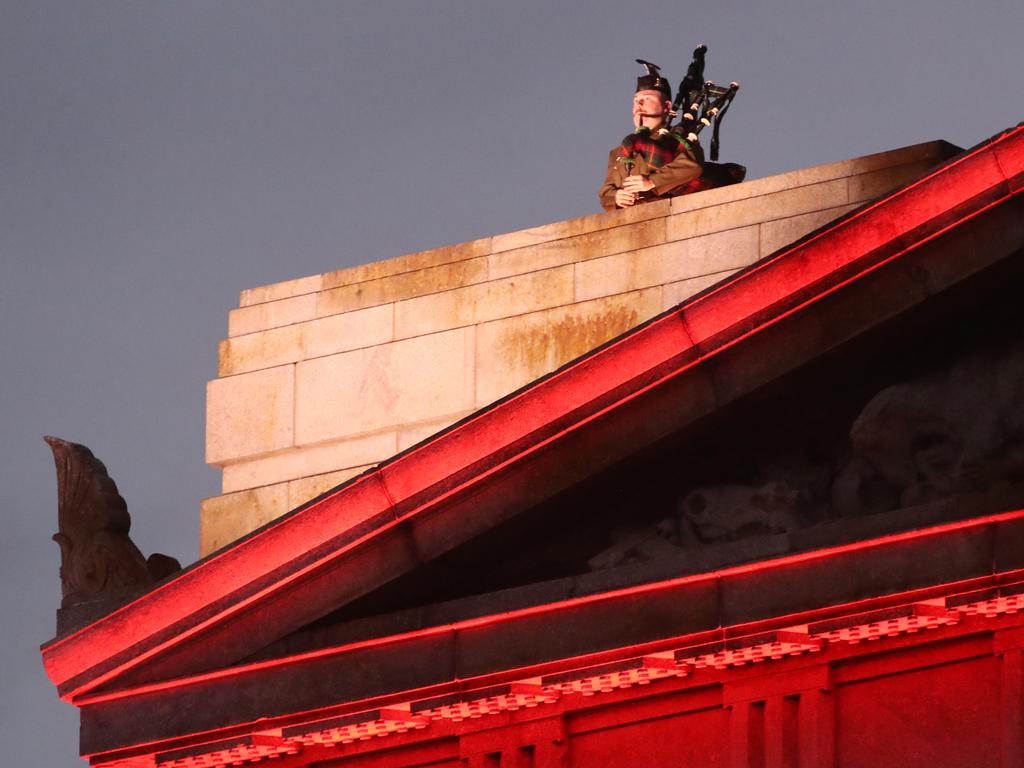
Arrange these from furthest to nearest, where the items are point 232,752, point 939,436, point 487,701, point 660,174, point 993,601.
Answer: point 660,174 → point 232,752 → point 487,701 → point 939,436 → point 993,601

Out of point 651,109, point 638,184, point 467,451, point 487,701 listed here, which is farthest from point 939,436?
point 651,109

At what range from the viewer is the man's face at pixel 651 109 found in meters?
38.0

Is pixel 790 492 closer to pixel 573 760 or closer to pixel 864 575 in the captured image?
pixel 864 575

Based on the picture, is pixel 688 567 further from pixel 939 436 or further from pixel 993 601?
pixel 993 601

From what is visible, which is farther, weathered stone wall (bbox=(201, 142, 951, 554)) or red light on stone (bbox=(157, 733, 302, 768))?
weathered stone wall (bbox=(201, 142, 951, 554))

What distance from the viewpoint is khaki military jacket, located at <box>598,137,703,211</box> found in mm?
37406

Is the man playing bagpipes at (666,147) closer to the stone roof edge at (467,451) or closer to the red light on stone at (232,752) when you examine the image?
the stone roof edge at (467,451)

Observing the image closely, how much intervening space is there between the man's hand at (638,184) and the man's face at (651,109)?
700 millimetres

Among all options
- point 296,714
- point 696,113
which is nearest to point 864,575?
point 296,714

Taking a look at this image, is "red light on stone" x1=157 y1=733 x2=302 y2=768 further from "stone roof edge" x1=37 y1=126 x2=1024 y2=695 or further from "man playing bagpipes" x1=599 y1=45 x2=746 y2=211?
"man playing bagpipes" x1=599 y1=45 x2=746 y2=211

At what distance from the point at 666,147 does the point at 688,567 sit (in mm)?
7532

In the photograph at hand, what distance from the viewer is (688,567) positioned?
31328 mm

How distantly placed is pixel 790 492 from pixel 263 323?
9605mm

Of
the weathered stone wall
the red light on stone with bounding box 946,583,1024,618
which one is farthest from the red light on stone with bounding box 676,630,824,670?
the weathered stone wall
